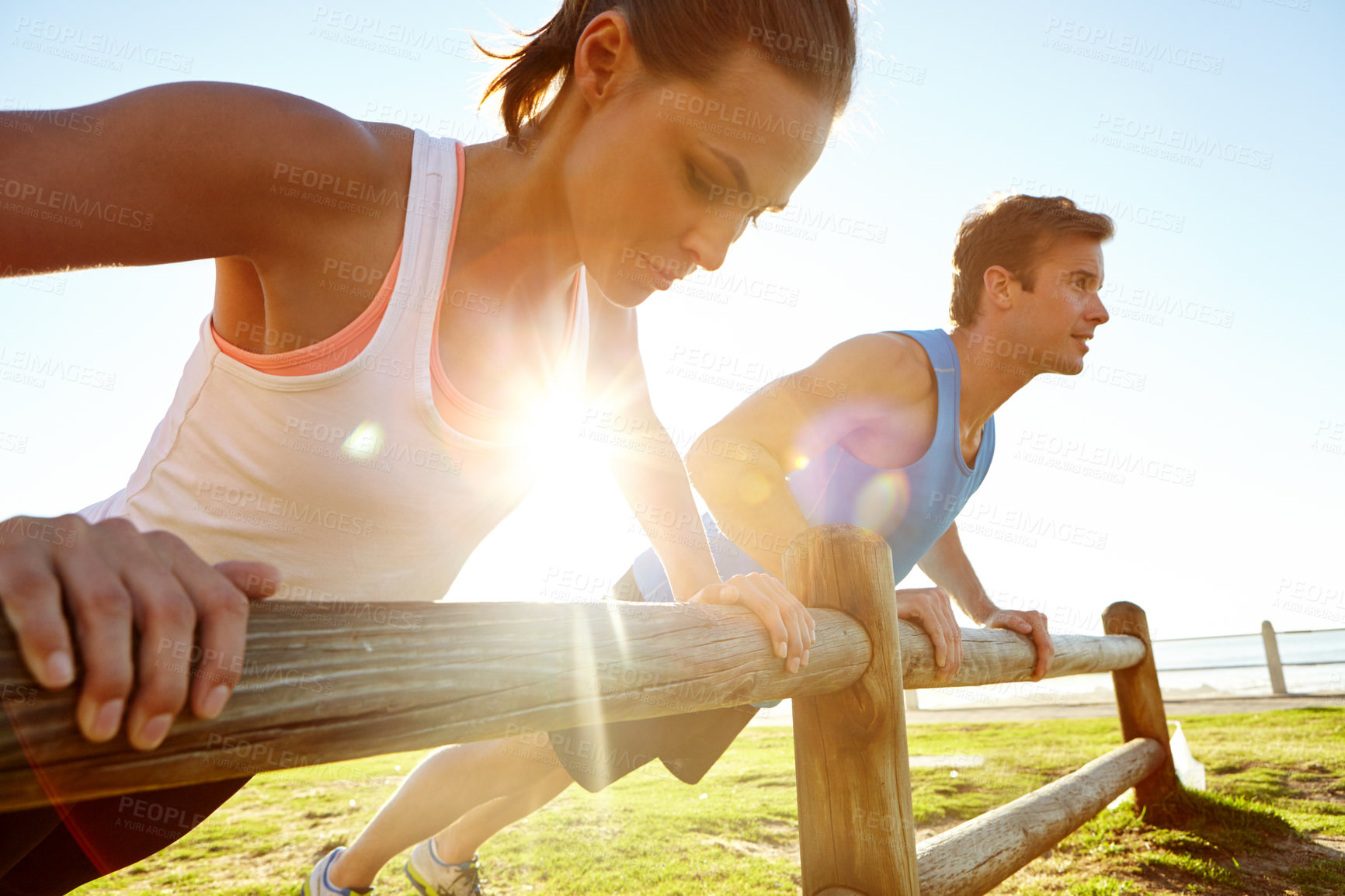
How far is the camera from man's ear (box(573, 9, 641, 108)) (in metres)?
1.55

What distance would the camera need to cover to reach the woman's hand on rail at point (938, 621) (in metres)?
2.06

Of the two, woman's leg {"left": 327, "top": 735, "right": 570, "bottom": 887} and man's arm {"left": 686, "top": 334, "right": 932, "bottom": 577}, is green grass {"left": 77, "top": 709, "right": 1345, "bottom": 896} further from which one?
man's arm {"left": 686, "top": 334, "right": 932, "bottom": 577}

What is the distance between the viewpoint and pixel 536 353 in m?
1.79

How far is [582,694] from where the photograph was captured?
36.2 inches

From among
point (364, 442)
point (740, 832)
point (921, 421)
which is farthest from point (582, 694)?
point (740, 832)

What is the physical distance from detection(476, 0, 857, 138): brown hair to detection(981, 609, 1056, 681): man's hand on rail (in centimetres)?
216

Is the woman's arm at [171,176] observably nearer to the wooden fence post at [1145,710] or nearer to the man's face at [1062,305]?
the man's face at [1062,305]

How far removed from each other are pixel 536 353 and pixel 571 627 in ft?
3.27

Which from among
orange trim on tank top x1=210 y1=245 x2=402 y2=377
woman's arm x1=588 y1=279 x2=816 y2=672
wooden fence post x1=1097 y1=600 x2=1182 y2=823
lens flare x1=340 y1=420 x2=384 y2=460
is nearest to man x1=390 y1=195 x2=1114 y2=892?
woman's arm x1=588 y1=279 x2=816 y2=672

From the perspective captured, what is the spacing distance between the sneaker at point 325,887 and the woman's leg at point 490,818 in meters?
0.38

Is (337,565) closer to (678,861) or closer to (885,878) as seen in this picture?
(885,878)

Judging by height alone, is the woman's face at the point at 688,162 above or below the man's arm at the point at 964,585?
above

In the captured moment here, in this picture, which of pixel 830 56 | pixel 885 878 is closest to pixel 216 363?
pixel 830 56

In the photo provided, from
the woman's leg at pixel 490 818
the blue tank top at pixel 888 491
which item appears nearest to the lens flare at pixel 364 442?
the blue tank top at pixel 888 491
